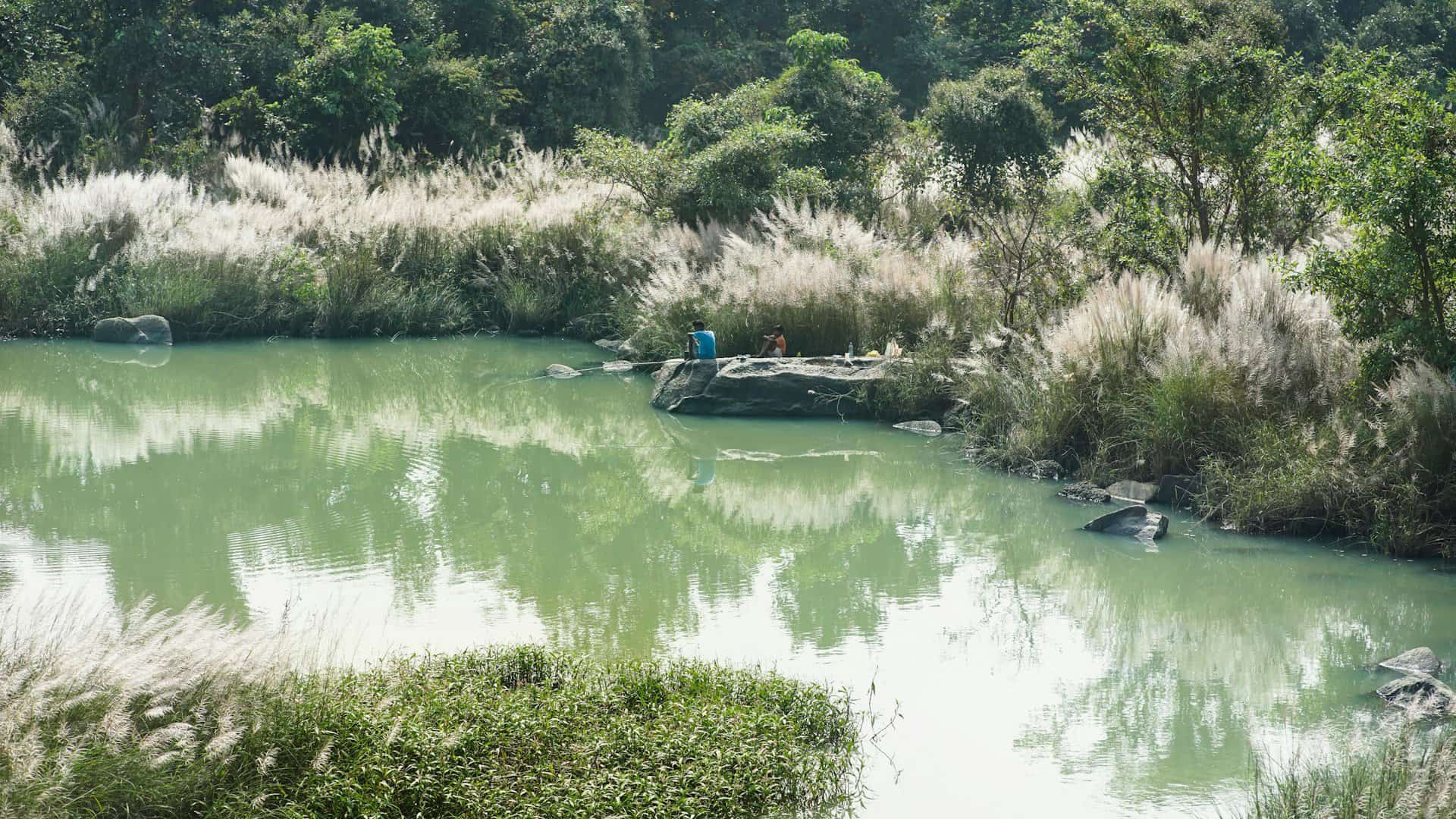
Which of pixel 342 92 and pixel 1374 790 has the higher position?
pixel 342 92

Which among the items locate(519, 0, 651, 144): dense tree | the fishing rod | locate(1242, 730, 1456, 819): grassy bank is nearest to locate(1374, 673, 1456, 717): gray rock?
locate(1242, 730, 1456, 819): grassy bank

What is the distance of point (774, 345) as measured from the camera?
12711 mm

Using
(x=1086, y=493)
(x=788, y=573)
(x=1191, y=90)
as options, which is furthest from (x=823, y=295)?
(x=788, y=573)

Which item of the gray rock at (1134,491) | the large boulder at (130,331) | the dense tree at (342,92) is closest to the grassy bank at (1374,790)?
the gray rock at (1134,491)

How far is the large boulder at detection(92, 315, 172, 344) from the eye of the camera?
15.4m

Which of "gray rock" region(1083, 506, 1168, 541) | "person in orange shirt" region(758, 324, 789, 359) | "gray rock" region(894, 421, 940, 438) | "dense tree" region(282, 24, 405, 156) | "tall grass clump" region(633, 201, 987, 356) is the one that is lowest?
"gray rock" region(1083, 506, 1168, 541)

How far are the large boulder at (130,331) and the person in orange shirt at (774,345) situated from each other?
725cm

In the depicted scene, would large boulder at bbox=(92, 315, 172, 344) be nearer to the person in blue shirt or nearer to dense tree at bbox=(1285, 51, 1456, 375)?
the person in blue shirt

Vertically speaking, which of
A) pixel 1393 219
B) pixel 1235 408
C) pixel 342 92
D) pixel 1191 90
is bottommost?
pixel 1235 408

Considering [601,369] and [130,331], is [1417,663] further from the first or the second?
[130,331]

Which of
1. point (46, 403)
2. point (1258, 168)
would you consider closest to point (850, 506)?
point (1258, 168)

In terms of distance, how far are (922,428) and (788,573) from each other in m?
4.05

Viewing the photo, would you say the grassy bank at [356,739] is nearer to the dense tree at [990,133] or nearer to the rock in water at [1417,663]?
the rock in water at [1417,663]

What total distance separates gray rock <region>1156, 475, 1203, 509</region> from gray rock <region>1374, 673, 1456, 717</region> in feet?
10.4
